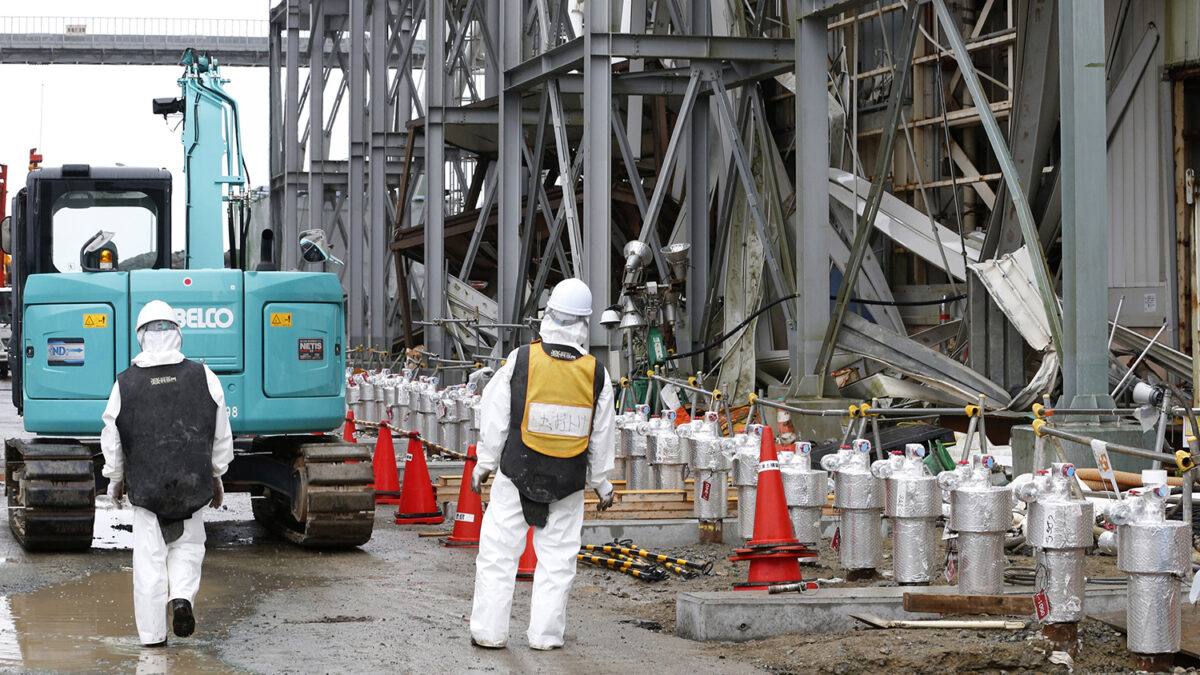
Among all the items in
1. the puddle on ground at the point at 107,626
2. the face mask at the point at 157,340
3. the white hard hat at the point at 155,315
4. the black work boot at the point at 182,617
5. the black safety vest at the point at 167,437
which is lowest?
the puddle on ground at the point at 107,626

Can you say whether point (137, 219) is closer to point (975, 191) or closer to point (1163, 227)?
point (1163, 227)

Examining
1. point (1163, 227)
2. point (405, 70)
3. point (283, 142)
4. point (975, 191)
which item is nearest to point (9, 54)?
point (283, 142)

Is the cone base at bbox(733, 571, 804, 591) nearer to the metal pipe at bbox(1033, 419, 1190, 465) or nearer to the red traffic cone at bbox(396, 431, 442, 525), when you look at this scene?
the metal pipe at bbox(1033, 419, 1190, 465)

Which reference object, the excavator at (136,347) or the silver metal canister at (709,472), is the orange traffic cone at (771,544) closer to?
the silver metal canister at (709,472)

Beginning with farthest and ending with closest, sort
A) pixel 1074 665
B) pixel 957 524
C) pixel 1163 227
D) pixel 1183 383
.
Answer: pixel 1163 227 → pixel 1183 383 → pixel 957 524 → pixel 1074 665

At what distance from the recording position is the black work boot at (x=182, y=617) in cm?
772

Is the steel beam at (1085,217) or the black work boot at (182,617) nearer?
the black work boot at (182,617)

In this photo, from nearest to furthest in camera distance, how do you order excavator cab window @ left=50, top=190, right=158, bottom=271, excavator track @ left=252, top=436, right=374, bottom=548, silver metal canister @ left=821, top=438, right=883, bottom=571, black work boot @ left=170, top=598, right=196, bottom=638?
black work boot @ left=170, top=598, right=196, bottom=638 < silver metal canister @ left=821, top=438, right=883, bottom=571 < excavator track @ left=252, top=436, right=374, bottom=548 < excavator cab window @ left=50, top=190, right=158, bottom=271

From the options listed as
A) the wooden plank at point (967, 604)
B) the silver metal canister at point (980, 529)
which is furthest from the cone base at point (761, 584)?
the silver metal canister at point (980, 529)

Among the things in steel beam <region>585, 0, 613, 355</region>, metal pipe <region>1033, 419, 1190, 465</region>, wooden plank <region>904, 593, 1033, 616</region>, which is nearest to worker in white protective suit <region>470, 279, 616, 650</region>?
wooden plank <region>904, 593, 1033, 616</region>

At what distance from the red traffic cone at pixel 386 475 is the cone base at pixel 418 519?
1331 mm

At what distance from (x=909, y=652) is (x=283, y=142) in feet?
102

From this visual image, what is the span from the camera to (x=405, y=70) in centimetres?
2850

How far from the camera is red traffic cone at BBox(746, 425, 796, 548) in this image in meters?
8.39
